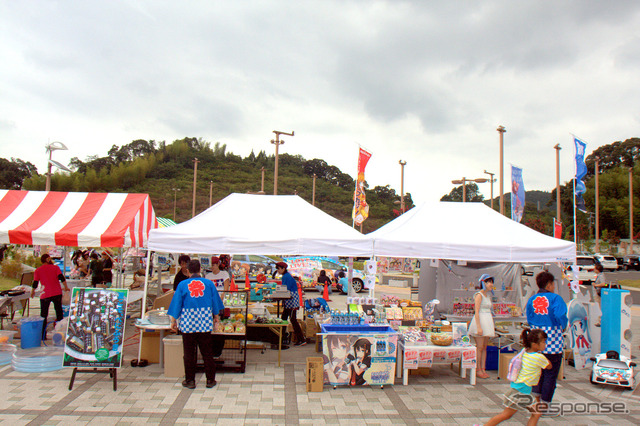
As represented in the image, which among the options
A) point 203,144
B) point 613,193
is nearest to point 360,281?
point 613,193

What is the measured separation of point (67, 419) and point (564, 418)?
5.61m

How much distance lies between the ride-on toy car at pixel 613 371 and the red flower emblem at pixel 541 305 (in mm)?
2018

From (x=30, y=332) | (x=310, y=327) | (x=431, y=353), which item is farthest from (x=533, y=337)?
(x=30, y=332)

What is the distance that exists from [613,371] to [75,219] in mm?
9518

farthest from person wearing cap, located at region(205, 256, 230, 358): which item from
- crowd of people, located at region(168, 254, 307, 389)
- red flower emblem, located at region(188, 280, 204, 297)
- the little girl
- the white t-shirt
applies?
the little girl

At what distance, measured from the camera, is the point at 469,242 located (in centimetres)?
680

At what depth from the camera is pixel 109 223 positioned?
7.92 m

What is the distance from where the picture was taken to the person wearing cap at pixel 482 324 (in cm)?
631

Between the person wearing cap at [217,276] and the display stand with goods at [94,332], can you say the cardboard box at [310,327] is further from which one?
the display stand with goods at [94,332]

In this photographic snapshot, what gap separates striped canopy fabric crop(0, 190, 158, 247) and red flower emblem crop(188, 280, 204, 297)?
101 inches

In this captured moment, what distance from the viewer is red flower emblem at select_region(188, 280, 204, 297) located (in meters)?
5.60

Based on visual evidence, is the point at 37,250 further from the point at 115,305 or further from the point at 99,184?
the point at 99,184

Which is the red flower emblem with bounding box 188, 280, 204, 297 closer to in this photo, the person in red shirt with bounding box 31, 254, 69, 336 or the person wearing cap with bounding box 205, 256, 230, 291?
the person wearing cap with bounding box 205, 256, 230, 291

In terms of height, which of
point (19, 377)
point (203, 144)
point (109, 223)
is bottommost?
point (19, 377)
